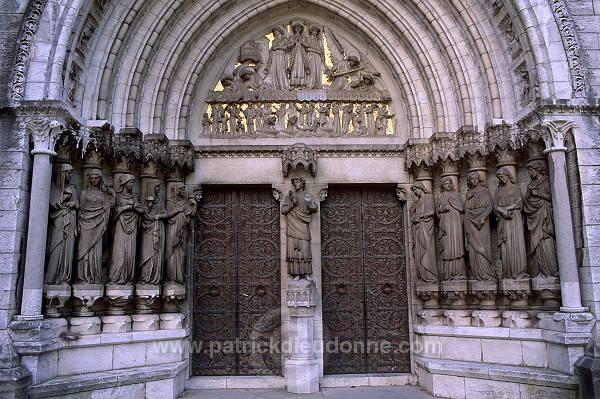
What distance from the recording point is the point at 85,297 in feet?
22.0

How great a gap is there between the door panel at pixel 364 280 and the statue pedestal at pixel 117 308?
10.3ft

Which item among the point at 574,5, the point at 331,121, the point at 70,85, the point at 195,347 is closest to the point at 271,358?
the point at 195,347

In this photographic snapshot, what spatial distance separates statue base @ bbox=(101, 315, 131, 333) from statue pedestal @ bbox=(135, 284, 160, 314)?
288 millimetres

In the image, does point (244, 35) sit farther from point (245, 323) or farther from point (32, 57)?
point (245, 323)

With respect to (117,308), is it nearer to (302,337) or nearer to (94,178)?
(94,178)

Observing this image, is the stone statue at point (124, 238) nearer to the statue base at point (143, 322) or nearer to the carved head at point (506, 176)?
the statue base at point (143, 322)

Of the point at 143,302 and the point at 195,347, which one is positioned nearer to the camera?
the point at 143,302

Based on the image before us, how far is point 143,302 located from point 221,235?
1767 millimetres

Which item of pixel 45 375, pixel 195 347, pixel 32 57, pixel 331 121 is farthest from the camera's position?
pixel 331 121

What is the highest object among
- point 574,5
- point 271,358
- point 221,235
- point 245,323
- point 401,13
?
point 401,13

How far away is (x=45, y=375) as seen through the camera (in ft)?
20.2

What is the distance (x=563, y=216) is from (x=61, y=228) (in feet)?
21.6

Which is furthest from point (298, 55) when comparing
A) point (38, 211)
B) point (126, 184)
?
Result: point (38, 211)

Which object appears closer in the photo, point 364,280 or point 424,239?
point 424,239
